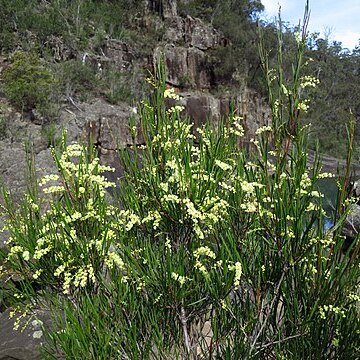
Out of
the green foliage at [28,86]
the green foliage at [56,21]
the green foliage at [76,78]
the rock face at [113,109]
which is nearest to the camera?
the rock face at [113,109]

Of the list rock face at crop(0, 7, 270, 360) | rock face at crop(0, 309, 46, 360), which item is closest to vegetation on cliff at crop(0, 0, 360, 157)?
rock face at crop(0, 7, 270, 360)

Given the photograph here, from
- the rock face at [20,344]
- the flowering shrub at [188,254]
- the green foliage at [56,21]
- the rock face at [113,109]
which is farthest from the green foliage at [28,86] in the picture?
the flowering shrub at [188,254]

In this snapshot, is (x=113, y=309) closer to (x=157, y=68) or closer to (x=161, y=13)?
(x=157, y=68)

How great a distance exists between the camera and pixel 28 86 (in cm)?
2002

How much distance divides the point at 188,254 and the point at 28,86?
65.9 ft

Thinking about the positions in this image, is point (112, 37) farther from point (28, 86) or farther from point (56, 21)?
point (28, 86)

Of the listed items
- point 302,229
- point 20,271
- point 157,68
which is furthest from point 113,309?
point 157,68

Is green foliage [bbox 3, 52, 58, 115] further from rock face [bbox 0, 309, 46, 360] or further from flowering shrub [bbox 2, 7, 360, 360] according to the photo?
flowering shrub [bbox 2, 7, 360, 360]

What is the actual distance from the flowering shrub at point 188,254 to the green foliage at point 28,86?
19325 millimetres

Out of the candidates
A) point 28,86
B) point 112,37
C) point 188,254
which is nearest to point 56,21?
point 112,37

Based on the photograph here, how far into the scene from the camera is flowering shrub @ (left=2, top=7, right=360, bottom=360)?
74.4 inches

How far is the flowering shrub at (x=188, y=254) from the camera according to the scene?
1.89 m

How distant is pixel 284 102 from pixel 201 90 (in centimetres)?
3302

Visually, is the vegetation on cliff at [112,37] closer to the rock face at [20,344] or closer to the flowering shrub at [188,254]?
the rock face at [20,344]
